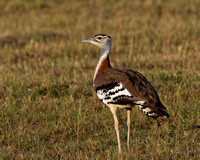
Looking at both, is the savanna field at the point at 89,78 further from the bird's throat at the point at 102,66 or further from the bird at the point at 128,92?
the bird's throat at the point at 102,66

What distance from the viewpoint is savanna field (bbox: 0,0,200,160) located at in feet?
19.0

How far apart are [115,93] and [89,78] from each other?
3.14 meters

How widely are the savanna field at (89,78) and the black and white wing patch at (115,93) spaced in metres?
0.67

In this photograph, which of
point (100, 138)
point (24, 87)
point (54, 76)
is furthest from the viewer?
point (54, 76)

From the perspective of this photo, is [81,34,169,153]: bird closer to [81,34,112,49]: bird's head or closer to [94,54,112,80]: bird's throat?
[94,54,112,80]: bird's throat

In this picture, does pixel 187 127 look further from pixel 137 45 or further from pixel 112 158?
pixel 137 45

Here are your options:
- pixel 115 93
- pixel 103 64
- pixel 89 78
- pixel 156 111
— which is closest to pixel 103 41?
pixel 103 64

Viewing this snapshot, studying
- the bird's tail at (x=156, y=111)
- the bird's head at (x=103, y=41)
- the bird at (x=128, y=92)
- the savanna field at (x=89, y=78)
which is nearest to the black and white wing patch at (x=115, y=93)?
the bird at (x=128, y=92)

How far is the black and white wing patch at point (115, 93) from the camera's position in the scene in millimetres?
5227

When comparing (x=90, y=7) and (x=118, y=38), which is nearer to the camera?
(x=118, y=38)

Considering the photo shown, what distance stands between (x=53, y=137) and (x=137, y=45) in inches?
239

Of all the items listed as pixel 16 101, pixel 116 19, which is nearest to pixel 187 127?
pixel 16 101

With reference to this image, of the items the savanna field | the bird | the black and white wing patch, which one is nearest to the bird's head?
the bird

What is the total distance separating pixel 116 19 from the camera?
47.2ft
